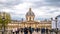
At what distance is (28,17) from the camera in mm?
110312

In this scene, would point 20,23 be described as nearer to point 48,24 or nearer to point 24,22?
point 24,22

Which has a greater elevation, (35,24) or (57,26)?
(57,26)

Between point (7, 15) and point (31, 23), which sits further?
point (31, 23)

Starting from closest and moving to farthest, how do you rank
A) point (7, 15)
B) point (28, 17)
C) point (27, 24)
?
point (7, 15)
point (27, 24)
point (28, 17)

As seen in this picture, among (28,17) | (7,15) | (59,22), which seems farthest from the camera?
(28,17)

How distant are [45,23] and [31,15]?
8.50 m

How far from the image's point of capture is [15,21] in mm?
112500

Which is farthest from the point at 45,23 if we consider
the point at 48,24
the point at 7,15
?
the point at 7,15

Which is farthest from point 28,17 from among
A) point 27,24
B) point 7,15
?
point 7,15

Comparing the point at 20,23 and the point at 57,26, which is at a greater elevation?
the point at 57,26

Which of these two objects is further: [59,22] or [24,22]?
[24,22]

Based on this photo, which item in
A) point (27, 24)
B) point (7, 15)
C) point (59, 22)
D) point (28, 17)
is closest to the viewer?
point (59, 22)

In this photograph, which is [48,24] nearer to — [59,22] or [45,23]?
[45,23]

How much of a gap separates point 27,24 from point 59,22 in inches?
2951
